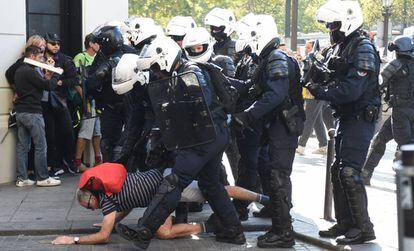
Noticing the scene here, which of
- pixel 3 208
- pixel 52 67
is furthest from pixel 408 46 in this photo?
pixel 3 208

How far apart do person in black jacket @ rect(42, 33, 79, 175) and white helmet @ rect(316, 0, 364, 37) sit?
416cm

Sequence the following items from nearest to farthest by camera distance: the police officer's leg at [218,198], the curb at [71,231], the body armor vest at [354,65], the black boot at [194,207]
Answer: the body armor vest at [354,65] → the police officer's leg at [218,198] → the curb at [71,231] → the black boot at [194,207]

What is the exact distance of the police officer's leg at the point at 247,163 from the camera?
7379 millimetres

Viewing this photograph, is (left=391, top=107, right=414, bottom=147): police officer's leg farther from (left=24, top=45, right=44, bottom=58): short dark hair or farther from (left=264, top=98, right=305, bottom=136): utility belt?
(left=24, top=45, right=44, bottom=58): short dark hair

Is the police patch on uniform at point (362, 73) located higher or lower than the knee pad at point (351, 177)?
higher

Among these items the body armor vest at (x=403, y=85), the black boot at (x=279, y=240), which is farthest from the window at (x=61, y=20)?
the black boot at (x=279, y=240)

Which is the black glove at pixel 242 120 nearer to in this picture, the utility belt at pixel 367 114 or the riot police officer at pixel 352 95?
the riot police officer at pixel 352 95

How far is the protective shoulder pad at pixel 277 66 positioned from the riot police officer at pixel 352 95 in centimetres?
31

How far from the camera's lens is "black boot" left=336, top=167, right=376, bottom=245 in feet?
20.7

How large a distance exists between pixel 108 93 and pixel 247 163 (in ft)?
5.98

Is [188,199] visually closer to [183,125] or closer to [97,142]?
[183,125]

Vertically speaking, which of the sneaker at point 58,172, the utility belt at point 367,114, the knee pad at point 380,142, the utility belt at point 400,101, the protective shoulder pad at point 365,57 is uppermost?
the protective shoulder pad at point 365,57

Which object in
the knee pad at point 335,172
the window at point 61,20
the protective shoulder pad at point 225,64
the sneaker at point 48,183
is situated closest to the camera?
the knee pad at point 335,172

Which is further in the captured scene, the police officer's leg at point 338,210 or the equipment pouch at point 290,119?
the police officer's leg at point 338,210
